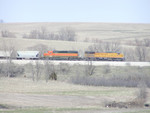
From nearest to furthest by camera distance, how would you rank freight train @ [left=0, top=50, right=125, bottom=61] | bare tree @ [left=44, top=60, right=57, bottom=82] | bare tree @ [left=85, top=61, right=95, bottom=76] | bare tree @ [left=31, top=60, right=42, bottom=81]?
bare tree @ [left=31, top=60, right=42, bottom=81]
bare tree @ [left=44, top=60, right=57, bottom=82]
bare tree @ [left=85, top=61, right=95, bottom=76]
freight train @ [left=0, top=50, right=125, bottom=61]

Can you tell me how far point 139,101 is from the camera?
26141mm

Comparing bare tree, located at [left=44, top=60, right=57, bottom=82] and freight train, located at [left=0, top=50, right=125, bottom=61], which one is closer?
bare tree, located at [left=44, top=60, right=57, bottom=82]

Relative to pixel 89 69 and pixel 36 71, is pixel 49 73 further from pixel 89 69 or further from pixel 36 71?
pixel 89 69

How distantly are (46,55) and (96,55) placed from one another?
1120 cm

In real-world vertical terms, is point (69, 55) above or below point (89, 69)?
above

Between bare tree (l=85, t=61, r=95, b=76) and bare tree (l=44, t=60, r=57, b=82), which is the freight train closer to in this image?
bare tree (l=85, t=61, r=95, b=76)

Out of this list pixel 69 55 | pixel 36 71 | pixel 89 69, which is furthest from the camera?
pixel 69 55

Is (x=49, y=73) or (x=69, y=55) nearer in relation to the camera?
(x=49, y=73)

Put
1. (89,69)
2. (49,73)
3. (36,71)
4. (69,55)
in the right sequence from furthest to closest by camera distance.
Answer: (69,55) → (89,69) → (36,71) → (49,73)

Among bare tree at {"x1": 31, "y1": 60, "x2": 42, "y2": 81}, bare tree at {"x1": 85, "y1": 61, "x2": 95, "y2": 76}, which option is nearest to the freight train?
bare tree at {"x1": 31, "y1": 60, "x2": 42, "y2": 81}

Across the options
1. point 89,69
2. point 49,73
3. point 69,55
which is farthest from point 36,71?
point 69,55

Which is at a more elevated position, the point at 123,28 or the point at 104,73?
the point at 123,28

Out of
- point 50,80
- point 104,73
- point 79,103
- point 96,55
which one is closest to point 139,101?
point 79,103

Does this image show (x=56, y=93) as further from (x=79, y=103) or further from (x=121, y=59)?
(x=121, y=59)
